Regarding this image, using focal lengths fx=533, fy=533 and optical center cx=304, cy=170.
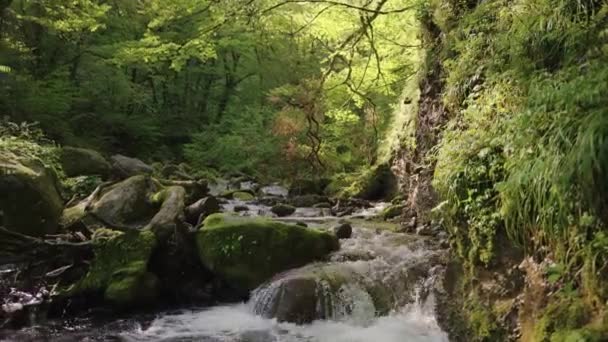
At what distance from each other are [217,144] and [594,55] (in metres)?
17.9

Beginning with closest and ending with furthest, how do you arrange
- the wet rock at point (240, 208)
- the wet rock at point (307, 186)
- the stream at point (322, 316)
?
the stream at point (322, 316), the wet rock at point (240, 208), the wet rock at point (307, 186)

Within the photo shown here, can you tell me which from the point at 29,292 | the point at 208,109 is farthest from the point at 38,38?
the point at 29,292

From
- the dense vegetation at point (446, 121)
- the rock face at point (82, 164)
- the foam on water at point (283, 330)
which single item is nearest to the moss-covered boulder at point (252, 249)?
the foam on water at point (283, 330)

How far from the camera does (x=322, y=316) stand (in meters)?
6.38

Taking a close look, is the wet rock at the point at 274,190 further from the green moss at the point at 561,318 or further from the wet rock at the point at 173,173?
the green moss at the point at 561,318

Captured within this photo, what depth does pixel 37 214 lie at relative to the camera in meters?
7.79

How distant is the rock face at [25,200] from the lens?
24.9ft

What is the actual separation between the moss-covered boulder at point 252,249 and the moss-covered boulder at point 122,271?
31.2 inches

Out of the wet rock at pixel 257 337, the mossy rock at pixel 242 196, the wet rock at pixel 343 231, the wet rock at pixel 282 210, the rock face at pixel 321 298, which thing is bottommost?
the wet rock at pixel 257 337

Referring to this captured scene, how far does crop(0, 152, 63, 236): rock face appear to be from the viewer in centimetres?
758

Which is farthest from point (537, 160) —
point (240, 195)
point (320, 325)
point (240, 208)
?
point (240, 195)

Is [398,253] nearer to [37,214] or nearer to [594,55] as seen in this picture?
[594,55]

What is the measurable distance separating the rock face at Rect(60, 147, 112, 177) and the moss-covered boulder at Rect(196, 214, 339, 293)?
5.22m

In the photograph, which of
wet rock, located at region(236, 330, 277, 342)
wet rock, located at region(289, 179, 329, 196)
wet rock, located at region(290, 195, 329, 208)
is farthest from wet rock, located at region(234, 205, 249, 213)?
wet rock, located at region(236, 330, 277, 342)
